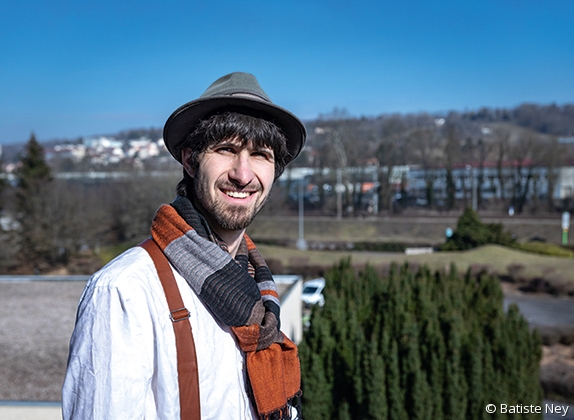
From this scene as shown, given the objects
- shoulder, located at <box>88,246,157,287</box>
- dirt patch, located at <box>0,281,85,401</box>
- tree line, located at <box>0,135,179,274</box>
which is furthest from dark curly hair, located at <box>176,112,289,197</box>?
tree line, located at <box>0,135,179,274</box>

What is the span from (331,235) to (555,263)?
53.2ft

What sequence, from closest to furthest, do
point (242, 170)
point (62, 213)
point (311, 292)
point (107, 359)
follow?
point (107, 359) < point (242, 170) < point (311, 292) < point (62, 213)

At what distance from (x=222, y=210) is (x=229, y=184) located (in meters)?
0.08

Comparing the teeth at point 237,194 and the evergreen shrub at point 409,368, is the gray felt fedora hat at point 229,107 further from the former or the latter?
the evergreen shrub at point 409,368

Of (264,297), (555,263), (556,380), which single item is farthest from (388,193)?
(264,297)

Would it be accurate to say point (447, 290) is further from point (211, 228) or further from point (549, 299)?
point (549, 299)

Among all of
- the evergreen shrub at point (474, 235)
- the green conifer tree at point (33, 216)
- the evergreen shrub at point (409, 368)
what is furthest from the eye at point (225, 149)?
the evergreen shrub at point (474, 235)

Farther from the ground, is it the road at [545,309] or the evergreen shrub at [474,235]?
the evergreen shrub at [474,235]

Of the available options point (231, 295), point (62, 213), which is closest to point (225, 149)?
point (231, 295)

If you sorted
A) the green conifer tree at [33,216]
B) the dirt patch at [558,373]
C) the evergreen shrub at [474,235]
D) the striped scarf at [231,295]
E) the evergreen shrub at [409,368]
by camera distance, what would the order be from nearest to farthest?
1. the striped scarf at [231,295]
2. the evergreen shrub at [409,368]
3. the dirt patch at [558,373]
4. the green conifer tree at [33,216]
5. the evergreen shrub at [474,235]

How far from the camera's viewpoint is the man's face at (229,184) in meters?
1.73

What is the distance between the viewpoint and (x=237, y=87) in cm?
174

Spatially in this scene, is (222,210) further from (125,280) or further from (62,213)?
(62,213)

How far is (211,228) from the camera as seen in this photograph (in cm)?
178
